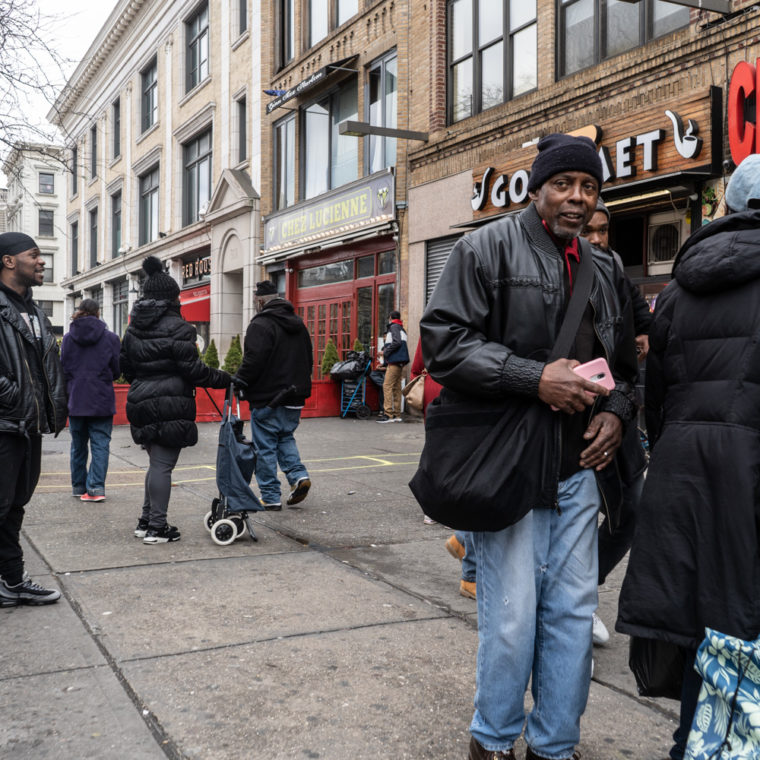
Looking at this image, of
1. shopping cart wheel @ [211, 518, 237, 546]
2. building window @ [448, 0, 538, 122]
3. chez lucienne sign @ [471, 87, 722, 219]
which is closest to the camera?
shopping cart wheel @ [211, 518, 237, 546]

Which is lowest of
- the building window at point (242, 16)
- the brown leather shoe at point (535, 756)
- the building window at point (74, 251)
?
the brown leather shoe at point (535, 756)

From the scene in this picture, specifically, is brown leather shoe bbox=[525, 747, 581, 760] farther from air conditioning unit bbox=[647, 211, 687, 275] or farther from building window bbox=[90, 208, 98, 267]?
building window bbox=[90, 208, 98, 267]

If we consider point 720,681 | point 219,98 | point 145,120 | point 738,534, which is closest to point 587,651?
point 720,681

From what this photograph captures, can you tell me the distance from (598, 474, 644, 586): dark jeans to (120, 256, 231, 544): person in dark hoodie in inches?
132

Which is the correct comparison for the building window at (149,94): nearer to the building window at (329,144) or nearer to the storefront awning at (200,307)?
the storefront awning at (200,307)

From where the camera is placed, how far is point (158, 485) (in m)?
5.88

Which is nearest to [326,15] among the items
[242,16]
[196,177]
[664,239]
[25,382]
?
[242,16]

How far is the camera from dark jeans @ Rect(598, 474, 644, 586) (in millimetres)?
3129

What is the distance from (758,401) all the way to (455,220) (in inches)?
498

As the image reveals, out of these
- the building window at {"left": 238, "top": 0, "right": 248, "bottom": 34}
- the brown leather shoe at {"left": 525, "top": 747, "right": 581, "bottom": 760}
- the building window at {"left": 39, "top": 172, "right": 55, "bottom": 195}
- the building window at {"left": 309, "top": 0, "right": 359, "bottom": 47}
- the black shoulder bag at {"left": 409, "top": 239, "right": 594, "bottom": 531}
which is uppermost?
the building window at {"left": 39, "top": 172, "right": 55, "bottom": 195}

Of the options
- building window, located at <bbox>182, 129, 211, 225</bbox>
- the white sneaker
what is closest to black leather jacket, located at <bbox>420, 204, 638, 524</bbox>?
the white sneaker

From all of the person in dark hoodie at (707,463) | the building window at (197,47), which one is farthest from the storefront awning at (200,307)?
the person in dark hoodie at (707,463)

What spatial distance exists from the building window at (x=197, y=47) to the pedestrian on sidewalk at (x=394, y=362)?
14423mm

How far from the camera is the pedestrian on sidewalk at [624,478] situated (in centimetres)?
279
